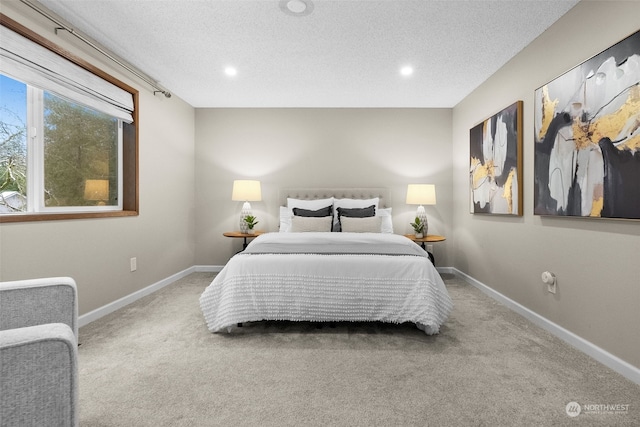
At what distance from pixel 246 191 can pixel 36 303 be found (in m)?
3.00

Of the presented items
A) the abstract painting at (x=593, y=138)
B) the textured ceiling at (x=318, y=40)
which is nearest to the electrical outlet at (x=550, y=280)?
the abstract painting at (x=593, y=138)

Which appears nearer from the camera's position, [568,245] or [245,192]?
[568,245]

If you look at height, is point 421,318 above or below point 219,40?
below

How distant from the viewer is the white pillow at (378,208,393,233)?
13.1 feet

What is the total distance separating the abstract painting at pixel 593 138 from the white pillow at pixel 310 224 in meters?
2.08

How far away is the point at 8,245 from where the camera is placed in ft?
6.75

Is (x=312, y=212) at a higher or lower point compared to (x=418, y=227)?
higher

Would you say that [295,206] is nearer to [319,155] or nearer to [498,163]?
[319,155]

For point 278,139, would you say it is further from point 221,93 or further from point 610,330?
point 610,330

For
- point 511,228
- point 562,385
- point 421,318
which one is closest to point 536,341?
point 562,385

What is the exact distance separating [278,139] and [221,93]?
996 mm

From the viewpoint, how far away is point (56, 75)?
2357 millimetres

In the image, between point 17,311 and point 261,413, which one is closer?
point 17,311

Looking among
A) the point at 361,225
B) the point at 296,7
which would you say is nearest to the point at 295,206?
the point at 361,225
